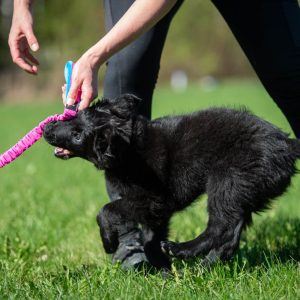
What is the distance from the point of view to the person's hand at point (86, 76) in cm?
297

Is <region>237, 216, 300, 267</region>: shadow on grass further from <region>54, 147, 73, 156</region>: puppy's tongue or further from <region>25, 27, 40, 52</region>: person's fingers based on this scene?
<region>25, 27, 40, 52</region>: person's fingers

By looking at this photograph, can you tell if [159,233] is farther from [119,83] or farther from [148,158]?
[119,83]

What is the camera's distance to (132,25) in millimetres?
2955

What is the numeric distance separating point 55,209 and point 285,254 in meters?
2.79

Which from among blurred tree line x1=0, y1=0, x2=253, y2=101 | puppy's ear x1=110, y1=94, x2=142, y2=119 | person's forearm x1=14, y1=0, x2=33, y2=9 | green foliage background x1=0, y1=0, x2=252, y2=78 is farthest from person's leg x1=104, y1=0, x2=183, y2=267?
green foliage background x1=0, y1=0, x2=252, y2=78

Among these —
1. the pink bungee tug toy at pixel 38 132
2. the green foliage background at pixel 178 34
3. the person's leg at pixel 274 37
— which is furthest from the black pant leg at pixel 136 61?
the green foliage background at pixel 178 34

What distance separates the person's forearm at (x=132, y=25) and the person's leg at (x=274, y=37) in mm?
628

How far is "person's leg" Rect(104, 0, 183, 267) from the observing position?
3676 millimetres

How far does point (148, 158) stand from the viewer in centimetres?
341

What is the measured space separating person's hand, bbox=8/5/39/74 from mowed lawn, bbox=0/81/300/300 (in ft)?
2.92

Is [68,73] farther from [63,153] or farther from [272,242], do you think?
[272,242]

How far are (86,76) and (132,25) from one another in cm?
31

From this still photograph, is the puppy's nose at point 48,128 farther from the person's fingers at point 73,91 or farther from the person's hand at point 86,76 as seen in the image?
the person's hand at point 86,76

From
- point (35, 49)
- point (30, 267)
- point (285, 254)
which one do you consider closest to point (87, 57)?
point (35, 49)
